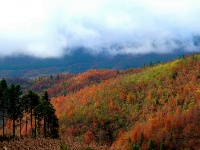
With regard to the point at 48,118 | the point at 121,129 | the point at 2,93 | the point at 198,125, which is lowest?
the point at 121,129

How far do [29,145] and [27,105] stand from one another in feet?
131

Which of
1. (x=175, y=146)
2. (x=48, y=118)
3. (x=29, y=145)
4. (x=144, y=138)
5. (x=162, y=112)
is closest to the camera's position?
(x=29, y=145)

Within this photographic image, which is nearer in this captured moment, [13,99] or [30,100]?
[13,99]

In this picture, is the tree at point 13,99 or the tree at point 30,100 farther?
the tree at point 30,100

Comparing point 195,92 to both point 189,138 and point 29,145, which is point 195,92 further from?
point 29,145

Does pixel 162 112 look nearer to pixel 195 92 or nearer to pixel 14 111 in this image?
pixel 195 92

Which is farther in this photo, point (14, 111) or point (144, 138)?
point (144, 138)

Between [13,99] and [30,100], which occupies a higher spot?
[13,99]

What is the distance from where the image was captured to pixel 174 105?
639ft

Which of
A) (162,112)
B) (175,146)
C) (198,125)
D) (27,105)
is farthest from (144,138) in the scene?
(27,105)

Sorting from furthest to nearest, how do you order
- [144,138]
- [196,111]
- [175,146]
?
A: [196,111] → [144,138] → [175,146]

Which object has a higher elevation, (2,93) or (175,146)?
(2,93)

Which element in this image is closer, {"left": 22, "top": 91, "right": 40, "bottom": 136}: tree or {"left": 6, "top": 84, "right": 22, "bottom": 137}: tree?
{"left": 6, "top": 84, "right": 22, "bottom": 137}: tree

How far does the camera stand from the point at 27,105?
93938mm
